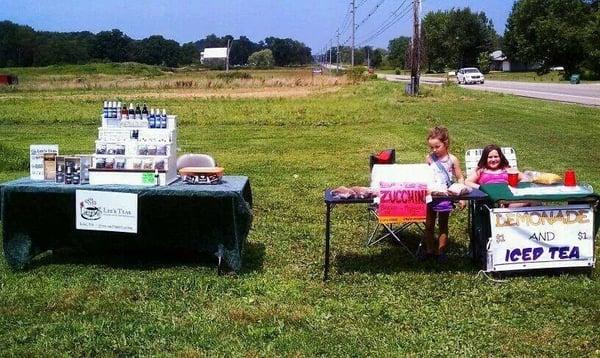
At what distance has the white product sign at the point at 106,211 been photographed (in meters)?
5.85

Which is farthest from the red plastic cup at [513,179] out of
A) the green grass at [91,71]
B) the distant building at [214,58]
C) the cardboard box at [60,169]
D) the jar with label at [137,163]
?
the distant building at [214,58]

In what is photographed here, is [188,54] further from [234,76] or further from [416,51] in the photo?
[416,51]

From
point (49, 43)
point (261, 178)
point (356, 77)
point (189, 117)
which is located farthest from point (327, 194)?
point (49, 43)

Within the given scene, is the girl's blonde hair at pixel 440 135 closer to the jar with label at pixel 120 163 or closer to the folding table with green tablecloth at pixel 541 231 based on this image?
the folding table with green tablecloth at pixel 541 231

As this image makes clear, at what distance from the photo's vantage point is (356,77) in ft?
195

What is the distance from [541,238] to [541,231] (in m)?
0.06

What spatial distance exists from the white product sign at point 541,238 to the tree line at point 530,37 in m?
50.6

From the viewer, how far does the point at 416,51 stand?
1336 inches

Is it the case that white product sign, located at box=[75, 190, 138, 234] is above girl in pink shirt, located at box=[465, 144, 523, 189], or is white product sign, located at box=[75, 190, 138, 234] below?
below

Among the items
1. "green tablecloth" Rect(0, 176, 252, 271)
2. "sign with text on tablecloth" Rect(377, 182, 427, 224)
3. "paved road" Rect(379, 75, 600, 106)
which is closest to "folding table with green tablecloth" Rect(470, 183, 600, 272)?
"sign with text on tablecloth" Rect(377, 182, 427, 224)

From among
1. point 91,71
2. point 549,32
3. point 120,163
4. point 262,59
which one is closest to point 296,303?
point 120,163

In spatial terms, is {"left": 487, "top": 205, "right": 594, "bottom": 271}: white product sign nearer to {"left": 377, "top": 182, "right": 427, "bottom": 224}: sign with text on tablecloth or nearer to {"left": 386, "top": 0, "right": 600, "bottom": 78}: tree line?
{"left": 377, "top": 182, "right": 427, "bottom": 224}: sign with text on tablecloth

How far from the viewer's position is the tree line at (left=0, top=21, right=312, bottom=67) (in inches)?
4722

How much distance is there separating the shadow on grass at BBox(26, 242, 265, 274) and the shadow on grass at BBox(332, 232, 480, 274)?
810 mm
